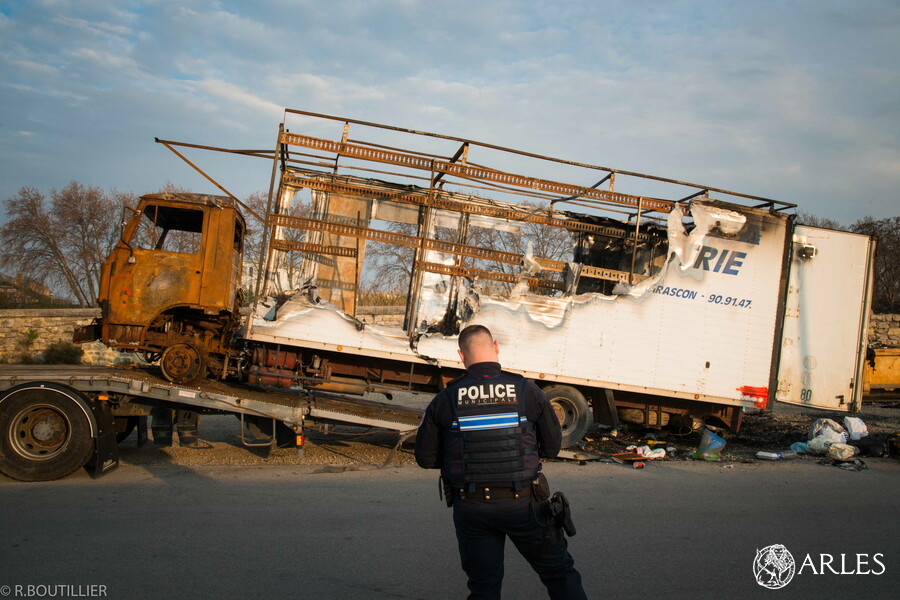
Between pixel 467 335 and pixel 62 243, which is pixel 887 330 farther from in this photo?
pixel 62 243

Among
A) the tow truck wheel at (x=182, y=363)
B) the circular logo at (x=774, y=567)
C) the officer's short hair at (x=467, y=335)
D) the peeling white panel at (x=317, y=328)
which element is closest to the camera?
the officer's short hair at (x=467, y=335)

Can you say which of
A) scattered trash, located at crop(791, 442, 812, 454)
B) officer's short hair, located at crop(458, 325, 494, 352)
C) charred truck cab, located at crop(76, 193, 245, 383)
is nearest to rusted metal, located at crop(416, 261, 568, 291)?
charred truck cab, located at crop(76, 193, 245, 383)

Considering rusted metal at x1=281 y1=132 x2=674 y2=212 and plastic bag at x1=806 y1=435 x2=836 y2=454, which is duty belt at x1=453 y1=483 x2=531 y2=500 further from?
plastic bag at x1=806 y1=435 x2=836 y2=454

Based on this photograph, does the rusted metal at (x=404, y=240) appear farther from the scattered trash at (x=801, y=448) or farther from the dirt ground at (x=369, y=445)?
the scattered trash at (x=801, y=448)

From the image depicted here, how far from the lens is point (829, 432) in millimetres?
8758

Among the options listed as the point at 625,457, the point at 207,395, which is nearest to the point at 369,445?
the point at 207,395

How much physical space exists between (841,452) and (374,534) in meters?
6.88

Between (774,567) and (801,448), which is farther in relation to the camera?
(801,448)

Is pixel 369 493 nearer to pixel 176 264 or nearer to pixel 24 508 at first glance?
pixel 24 508

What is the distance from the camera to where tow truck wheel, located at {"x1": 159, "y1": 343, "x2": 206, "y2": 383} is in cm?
738

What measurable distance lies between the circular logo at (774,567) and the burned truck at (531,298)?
388cm

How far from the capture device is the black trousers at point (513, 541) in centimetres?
269

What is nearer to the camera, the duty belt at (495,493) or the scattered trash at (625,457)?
the duty belt at (495,493)

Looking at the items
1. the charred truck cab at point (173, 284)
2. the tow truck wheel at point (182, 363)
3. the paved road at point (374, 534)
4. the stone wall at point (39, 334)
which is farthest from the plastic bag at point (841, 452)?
the stone wall at point (39, 334)
